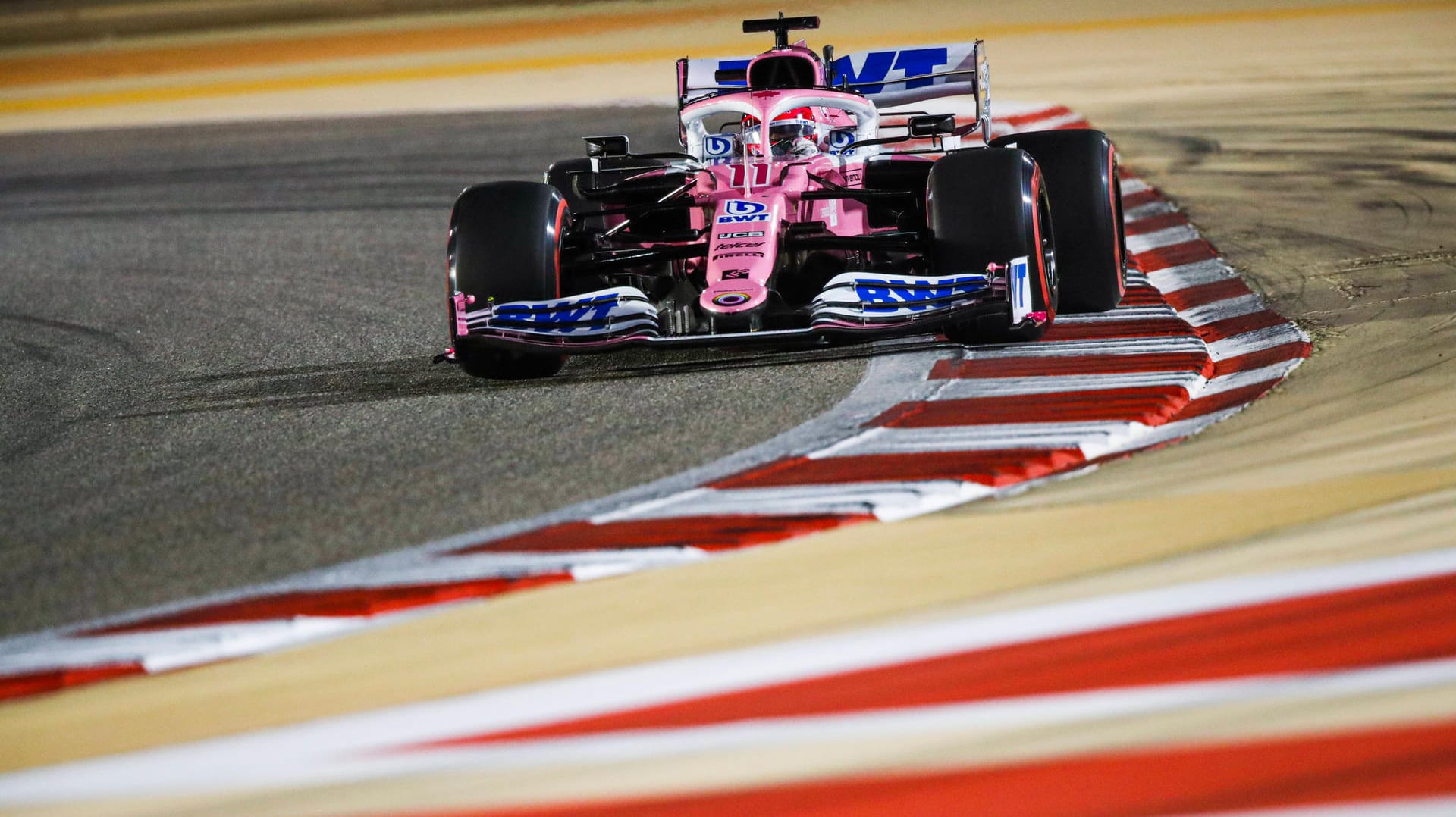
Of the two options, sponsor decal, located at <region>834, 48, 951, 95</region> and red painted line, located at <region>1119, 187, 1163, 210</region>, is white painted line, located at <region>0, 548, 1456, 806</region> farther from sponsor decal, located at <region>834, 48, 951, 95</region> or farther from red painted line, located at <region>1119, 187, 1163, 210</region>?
red painted line, located at <region>1119, 187, 1163, 210</region>

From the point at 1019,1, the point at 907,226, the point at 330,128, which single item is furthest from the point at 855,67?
the point at 1019,1

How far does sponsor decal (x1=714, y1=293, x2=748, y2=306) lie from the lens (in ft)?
21.2

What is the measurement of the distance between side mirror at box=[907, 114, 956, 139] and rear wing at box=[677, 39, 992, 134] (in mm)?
1022

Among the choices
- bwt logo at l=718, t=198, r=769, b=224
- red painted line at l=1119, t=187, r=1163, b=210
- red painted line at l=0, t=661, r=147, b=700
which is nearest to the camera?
red painted line at l=0, t=661, r=147, b=700

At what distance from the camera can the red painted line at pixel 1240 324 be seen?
22.8 ft

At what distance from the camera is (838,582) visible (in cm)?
399

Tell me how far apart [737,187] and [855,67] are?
7.29 ft

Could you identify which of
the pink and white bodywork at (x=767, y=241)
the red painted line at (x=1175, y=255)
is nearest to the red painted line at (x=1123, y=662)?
the pink and white bodywork at (x=767, y=241)

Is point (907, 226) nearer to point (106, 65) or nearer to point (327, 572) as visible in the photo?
point (327, 572)

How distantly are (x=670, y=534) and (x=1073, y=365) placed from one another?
2412mm

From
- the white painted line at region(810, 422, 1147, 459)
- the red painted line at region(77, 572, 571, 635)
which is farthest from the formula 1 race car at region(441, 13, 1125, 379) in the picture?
the red painted line at region(77, 572, 571, 635)

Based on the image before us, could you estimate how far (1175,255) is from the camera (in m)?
9.20

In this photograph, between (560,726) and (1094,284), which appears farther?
(1094,284)

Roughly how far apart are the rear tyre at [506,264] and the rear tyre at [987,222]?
4.90 feet
